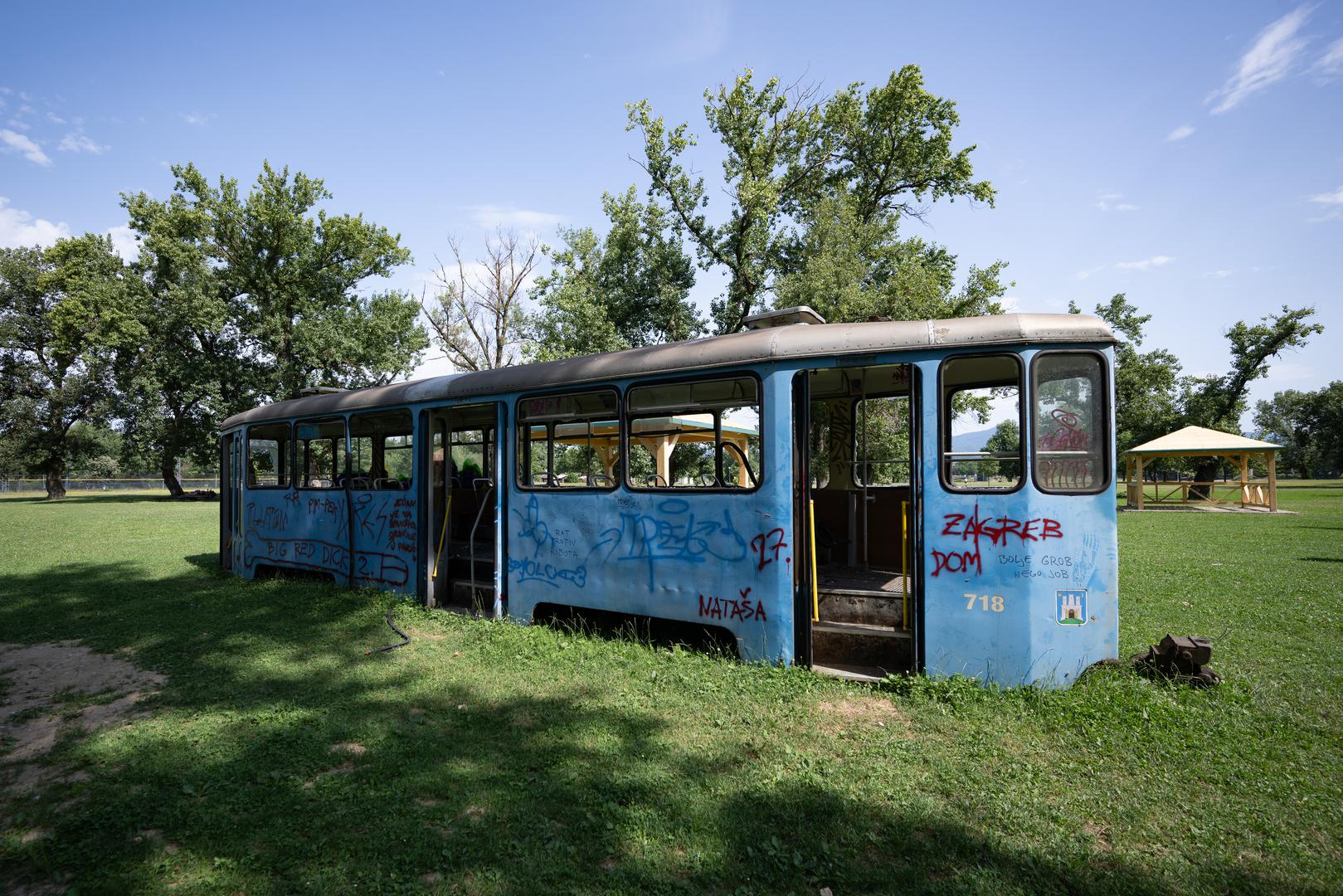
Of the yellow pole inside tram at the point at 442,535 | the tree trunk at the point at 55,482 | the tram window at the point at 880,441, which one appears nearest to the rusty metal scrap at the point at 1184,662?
the tram window at the point at 880,441

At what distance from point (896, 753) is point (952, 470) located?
2.26 meters

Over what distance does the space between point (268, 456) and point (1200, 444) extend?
103 feet

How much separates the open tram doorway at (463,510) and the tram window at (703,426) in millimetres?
1947

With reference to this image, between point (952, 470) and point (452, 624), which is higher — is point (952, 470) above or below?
above

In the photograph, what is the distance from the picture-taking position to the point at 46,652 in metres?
7.12

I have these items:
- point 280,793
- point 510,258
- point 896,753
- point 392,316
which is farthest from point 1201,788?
point 392,316

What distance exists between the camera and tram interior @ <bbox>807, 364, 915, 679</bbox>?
5.61 meters

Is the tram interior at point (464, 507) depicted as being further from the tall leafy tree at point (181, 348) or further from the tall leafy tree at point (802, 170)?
the tall leafy tree at point (181, 348)

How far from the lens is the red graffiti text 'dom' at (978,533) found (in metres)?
4.96

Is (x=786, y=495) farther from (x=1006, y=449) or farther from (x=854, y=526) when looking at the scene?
(x=854, y=526)

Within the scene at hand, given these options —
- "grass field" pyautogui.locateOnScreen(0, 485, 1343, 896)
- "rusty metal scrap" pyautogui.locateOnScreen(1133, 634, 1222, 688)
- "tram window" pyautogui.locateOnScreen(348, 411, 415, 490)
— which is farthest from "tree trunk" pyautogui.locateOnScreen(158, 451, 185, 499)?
"rusty metal scrap" pyautogui.locateOnScreen(1133, 634, 1222, 688)

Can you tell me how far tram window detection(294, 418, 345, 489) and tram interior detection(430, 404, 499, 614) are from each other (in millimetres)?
2032

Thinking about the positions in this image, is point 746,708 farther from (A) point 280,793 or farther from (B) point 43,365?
(B) point 43,365

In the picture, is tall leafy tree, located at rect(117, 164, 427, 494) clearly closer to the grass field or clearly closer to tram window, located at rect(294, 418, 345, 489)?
tram window, located at rect(294, 418, 345, 489)
